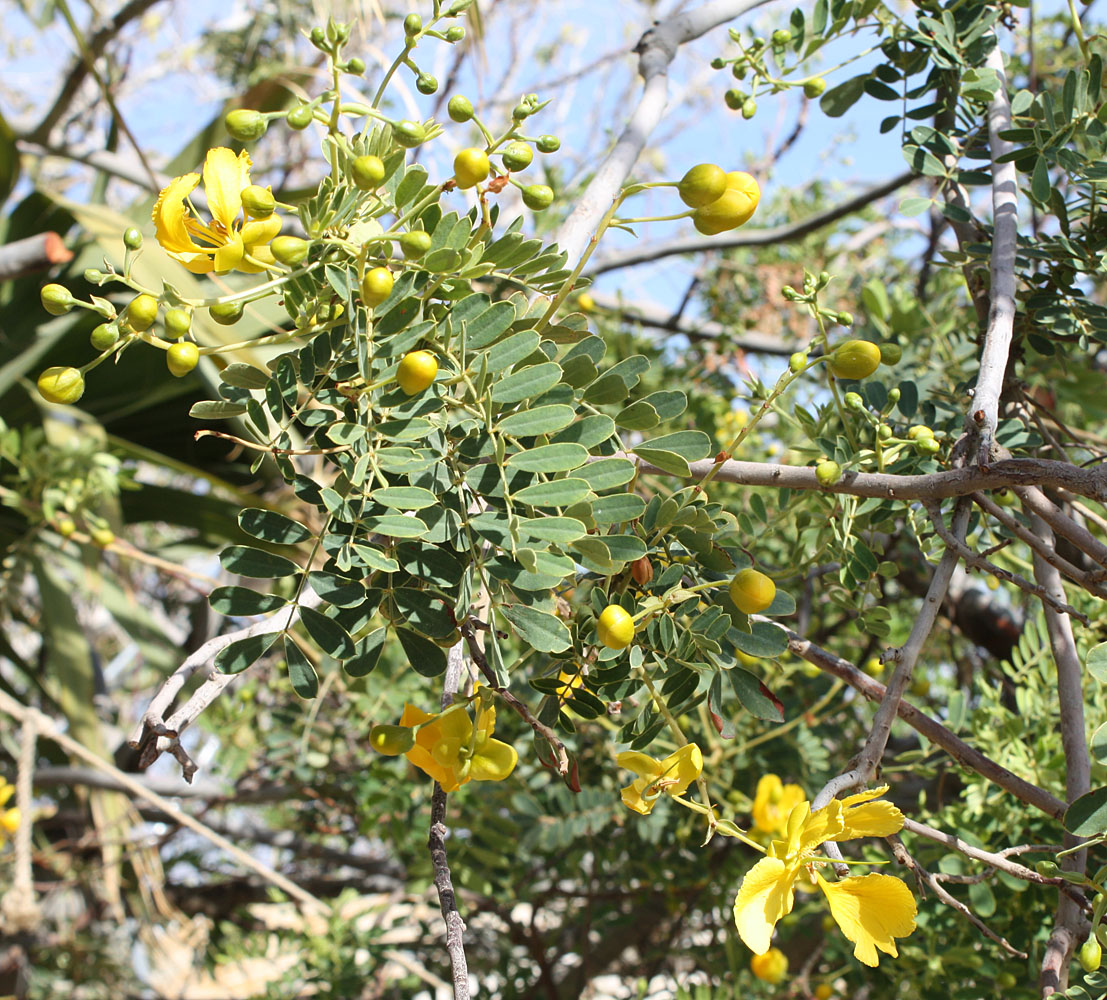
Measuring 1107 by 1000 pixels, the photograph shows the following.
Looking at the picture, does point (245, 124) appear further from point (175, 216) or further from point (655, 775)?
point (655, 775)

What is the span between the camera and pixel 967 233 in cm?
74

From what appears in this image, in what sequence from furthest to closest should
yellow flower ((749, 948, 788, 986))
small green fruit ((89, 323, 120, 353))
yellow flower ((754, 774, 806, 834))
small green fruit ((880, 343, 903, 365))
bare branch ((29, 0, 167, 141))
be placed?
1. bare branch ((29, 0, 167, 141))
2. yellow flower ((749, 948, 788, 986))
3. yellow flower ((754, 774, 806, 834))
4. small green fruit ((880, 343, 903, 365))
5. small green fruit ((89, 323, 120, 353))

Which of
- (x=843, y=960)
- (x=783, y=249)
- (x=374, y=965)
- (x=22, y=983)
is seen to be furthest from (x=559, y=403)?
(x=22, y=983)

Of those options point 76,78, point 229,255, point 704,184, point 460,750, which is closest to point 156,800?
point 460,750

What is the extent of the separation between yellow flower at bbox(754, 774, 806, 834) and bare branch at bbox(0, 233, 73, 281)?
1.06m

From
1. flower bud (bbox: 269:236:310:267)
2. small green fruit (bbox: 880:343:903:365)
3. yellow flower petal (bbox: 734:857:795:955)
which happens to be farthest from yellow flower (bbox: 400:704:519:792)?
small green fruit (bbox: 880:343:903:365)

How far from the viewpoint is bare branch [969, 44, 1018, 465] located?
1.66 ft

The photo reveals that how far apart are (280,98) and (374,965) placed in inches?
75.0

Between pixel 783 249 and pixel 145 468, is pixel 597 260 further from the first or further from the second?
pixel 145 468

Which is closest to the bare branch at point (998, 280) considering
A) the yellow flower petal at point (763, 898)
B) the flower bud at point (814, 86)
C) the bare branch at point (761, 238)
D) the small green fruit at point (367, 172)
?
the flower bud at point (814, 86)

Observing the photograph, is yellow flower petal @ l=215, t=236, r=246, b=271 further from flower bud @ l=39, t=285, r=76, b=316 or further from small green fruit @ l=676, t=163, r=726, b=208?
small green fruit @ l=676, t=163, r=726, b=208

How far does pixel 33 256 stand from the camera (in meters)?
1.10

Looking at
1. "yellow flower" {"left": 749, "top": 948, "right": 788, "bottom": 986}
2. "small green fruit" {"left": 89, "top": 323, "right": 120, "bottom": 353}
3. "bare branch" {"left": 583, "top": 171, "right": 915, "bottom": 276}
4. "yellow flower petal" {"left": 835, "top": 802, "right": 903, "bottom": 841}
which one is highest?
"bare branch" {"left": 583, "top": 171, "right": 915, "bottom": 276}

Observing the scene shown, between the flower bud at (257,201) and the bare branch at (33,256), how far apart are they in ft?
2.78
